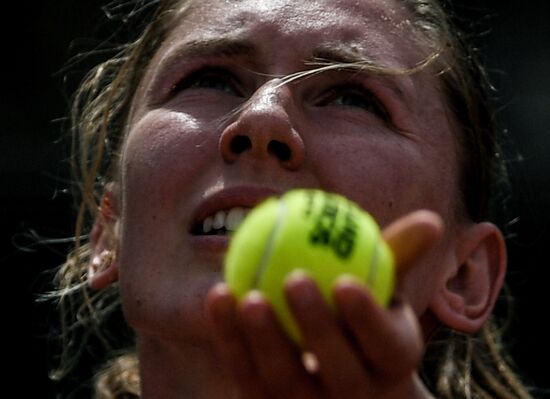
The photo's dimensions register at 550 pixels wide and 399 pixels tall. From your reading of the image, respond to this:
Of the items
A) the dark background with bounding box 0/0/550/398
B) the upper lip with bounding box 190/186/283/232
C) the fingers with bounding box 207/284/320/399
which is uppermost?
the fingers with bounding box 207/284/320/399

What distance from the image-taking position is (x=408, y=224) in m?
1.38

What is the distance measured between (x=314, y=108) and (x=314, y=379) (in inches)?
30.8

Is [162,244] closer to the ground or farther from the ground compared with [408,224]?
closer to the ground

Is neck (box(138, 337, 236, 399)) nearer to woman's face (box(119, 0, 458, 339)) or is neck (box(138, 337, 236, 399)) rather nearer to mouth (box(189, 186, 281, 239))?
woman's face (box(119, 0, 458, 339))

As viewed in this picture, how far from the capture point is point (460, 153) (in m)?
2.31

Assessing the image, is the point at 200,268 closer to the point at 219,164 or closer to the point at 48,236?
the point at 219,164

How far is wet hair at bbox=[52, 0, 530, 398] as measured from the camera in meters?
2.37

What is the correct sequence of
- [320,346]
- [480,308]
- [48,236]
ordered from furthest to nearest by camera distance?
[48,236] → [480,308] → [320,346]

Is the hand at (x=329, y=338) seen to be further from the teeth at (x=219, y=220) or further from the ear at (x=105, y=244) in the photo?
the ear at (x=105, y=244)

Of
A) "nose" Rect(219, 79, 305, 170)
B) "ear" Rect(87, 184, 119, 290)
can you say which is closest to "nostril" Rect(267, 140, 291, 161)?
"nose" Rect(219, 79, 305, 170)

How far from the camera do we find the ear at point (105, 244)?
2.39 metres

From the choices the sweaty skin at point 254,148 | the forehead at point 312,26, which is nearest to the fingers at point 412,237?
the sweaty skin at point 254,148

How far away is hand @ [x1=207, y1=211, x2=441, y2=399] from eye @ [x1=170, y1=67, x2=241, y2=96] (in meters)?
0.84

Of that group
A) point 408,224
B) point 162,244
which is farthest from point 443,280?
point 408,224
